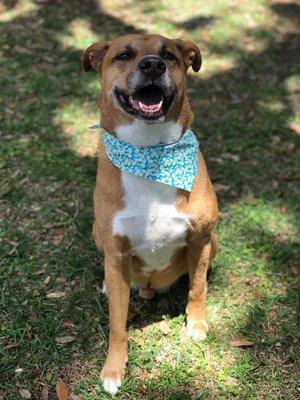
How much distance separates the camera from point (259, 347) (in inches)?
143

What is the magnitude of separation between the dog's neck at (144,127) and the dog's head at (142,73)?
1.9 inches

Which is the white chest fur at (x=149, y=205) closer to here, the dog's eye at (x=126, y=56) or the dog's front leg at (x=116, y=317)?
the dog's front leg at (x=116, y=317)

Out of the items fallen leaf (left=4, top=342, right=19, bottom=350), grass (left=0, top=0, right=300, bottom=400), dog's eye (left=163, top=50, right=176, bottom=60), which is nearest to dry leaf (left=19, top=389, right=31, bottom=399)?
grass (left=0, top=0, right=300, bottom=400)

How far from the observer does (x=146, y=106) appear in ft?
9.77

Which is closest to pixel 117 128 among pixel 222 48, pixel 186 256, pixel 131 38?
pixel 131 38

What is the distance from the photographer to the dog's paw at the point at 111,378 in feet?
11.0

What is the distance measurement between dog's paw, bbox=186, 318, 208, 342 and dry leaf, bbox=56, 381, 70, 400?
91 cm

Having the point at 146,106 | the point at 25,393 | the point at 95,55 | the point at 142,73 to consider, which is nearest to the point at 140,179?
the point at 146,106

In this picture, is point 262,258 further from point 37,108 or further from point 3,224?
point 37,108

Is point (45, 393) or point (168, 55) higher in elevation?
point (168, 55)

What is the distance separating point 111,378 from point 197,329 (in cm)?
69

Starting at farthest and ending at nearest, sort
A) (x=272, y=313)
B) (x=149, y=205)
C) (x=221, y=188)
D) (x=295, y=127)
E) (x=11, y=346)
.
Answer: (x=295, y=127), (x=221, y=188), (x=272, y=313), (x=11, y=346), (x=149, y=205)

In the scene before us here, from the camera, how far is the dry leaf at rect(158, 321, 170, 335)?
12.4ft

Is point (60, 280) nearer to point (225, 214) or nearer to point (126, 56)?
point (225, 214)
